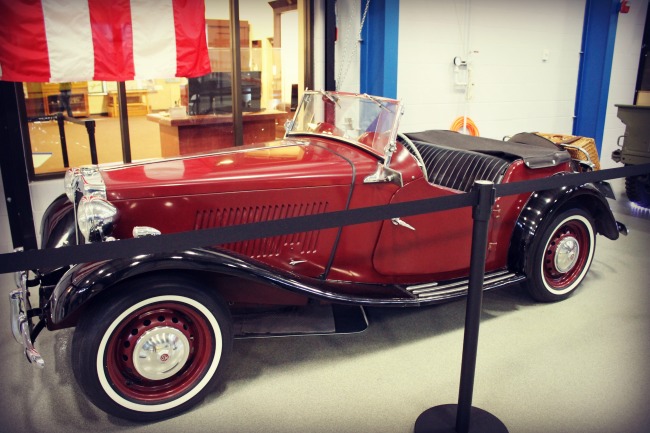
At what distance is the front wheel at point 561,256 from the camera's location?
342cm

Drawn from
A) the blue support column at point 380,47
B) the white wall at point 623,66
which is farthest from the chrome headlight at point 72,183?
the white wall at point 623,66

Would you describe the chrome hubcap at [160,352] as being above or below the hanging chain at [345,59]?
below

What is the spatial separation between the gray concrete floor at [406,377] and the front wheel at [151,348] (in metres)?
0.11

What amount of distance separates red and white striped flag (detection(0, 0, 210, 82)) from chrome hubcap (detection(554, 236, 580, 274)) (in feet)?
11.3

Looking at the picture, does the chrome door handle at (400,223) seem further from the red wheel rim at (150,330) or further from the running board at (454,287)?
the red wheel rim at (150,330)

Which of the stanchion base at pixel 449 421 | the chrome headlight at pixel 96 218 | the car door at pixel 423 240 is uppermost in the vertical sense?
the chrome headlight at pixel 96 218

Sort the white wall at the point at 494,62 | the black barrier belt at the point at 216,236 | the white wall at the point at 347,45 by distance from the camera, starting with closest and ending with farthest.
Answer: the black barrier belt at the point at 216,236
the white wall at the point at 347,45
the white wall at the point at 494,62

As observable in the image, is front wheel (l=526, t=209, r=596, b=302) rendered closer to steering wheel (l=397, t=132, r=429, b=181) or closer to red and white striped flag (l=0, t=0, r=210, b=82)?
steering wheel (l=397, t=132, r=429, b=181)

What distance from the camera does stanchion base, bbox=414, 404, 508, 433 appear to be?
89.6 inches

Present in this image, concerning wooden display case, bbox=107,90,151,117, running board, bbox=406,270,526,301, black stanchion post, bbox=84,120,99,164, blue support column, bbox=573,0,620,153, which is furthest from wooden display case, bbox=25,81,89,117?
blue support column, bbox=573,0,620,153

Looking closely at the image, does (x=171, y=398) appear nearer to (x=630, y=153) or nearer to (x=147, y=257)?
→ (x=147, y=257)

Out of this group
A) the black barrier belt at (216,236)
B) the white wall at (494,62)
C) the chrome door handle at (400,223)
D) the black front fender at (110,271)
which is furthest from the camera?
the white wall at (494,62)

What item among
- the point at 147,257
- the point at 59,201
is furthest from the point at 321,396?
the point at 59,201

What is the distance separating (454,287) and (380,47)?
3395mm
